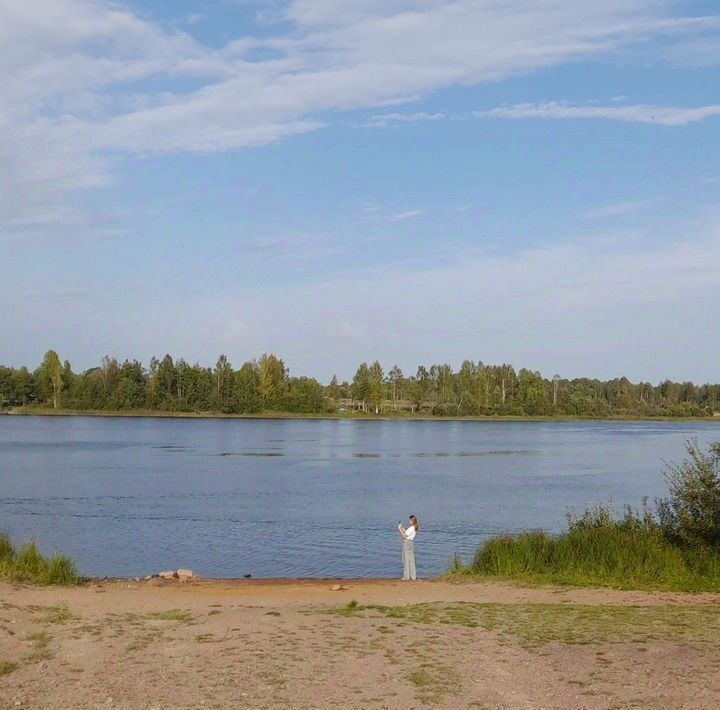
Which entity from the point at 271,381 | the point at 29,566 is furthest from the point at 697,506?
the point at 271,381

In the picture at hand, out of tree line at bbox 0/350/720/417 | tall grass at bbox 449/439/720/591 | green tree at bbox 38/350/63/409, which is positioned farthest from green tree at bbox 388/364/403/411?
tall grass at bbox 449/439/720/591

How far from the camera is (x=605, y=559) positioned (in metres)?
19.7

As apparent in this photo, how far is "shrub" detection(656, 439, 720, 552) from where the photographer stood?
20.2 metres

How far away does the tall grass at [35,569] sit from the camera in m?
17.9

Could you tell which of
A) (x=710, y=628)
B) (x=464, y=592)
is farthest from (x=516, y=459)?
(x=710, y=628)

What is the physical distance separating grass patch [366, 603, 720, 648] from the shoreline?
15432 cm

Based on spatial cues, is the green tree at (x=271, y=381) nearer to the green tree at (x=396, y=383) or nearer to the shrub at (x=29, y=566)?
the green tree at (x=396, y=383)

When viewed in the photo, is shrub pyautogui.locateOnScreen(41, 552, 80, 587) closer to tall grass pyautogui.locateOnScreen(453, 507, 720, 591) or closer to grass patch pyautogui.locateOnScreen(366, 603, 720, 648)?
grass patch pyautogui.locateOnScreen(366, 603, 720, 648)

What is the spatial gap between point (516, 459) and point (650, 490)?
85.6 feet

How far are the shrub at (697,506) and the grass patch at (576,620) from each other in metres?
5.52

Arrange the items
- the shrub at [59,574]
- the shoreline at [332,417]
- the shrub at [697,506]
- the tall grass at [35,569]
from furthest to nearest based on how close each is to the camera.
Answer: the shoreline at [332,417], the shrub at [697,506], the shrub at [59,574], the tall grass at [35,569]

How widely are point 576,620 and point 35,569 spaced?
11.0 m

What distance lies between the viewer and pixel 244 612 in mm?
14711

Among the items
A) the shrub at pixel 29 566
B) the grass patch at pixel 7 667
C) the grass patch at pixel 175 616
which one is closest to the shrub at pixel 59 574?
the shrub at pixel 29 566
